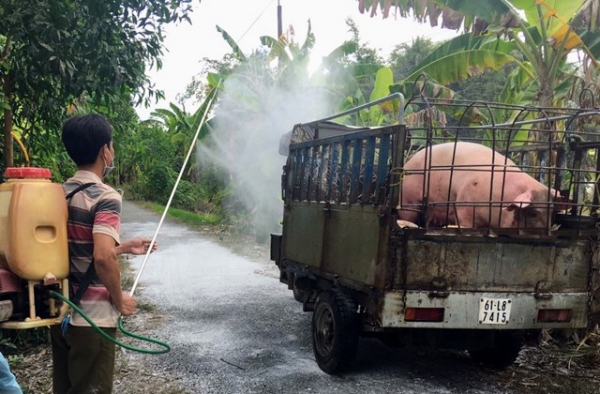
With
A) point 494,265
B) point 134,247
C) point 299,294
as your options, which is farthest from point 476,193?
point 134,247

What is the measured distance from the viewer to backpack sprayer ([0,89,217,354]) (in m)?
2.43

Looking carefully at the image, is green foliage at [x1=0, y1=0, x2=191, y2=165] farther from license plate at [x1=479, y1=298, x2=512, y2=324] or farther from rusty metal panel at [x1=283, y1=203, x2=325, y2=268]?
license plate at [x1=479, y1=298, x2=512, y2=324]

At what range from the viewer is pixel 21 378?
4.79 m

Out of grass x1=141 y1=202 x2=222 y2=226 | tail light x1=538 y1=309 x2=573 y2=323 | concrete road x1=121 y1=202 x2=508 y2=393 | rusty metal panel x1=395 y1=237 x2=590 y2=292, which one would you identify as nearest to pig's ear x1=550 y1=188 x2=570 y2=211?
rusty metal panel x1=395 y1=237 x2=590 y2=292

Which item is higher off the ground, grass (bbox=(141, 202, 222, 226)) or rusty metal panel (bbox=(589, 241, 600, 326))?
rusty metal panel (bbox=(589, 241, 600, 326))

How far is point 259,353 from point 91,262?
3192 millimetres

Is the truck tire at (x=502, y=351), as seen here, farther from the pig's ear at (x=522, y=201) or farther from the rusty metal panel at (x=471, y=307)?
the pig's ear at (x=522, y=201)

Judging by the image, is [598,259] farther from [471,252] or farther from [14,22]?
[14,22]

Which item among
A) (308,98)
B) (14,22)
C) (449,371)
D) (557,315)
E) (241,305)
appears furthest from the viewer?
(308,98)

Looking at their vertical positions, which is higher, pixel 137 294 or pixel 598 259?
pixel 598 259

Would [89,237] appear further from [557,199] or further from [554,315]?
[557,199]

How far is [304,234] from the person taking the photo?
19.0 ft

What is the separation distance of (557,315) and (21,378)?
4.63 metres

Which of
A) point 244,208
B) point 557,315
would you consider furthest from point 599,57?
point 244,208
